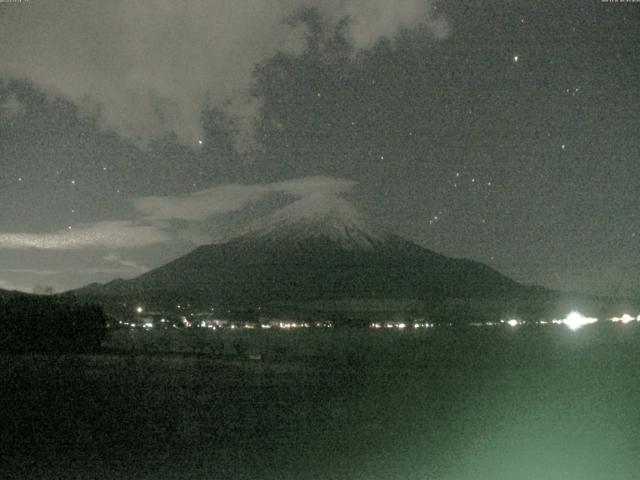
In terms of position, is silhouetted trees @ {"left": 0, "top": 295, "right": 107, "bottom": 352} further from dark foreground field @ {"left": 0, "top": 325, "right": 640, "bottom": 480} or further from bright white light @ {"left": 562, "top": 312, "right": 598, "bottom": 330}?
bright white light @ {"left": 562, "top": 312, "right": 598, "bottom": 330}

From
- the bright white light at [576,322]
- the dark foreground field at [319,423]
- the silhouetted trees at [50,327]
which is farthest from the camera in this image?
the bright white light at [576,322]

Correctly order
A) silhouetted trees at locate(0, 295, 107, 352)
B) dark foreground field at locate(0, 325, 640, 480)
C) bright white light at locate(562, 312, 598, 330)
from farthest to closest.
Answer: bright white light at locate(562, 312, 598, 330) → silhouetted trees at locate(0, 295, 107, 352) → dark foreground field at locate(0, 325, 640, 480)

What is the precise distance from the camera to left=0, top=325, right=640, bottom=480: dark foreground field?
13391 mm

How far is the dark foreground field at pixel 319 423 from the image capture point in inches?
527

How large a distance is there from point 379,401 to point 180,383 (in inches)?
294

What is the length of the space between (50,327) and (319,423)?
3560 cm

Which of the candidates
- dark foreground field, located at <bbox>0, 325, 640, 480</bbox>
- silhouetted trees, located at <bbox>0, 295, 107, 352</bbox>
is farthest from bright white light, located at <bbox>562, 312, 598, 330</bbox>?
dark foreground field, located at <bbox>0, 325, 640, 480</bbox>

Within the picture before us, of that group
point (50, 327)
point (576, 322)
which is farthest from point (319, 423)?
point (576, 322)

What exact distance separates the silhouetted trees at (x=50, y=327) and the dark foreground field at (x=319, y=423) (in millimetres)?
14442

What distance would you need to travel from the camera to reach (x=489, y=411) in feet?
65.9

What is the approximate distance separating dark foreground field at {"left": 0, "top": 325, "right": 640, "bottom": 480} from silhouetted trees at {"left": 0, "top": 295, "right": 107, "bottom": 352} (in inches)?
569

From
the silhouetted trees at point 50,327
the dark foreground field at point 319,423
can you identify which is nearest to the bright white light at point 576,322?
the silhouetted trees at point 50,327

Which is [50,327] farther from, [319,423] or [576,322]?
[576,322]

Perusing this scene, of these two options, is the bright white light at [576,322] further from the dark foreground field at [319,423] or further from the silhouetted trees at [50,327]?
the dark foreground field at [319,423]
